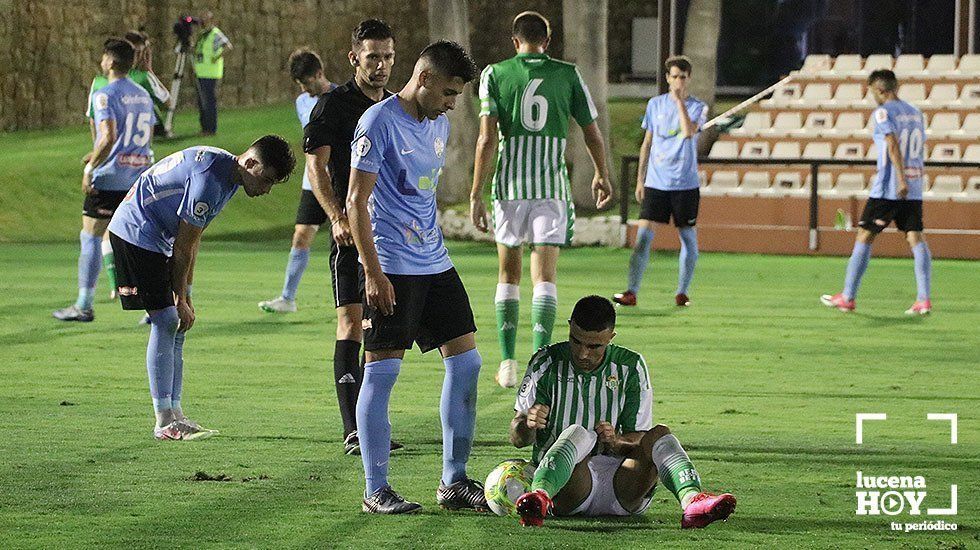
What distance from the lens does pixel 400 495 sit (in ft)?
20.9

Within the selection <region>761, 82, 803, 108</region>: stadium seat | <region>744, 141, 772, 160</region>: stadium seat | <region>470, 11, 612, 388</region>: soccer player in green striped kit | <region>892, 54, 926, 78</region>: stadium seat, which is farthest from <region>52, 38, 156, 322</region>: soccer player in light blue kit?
<region>892, 54, 926, 78</region>: stadium seat

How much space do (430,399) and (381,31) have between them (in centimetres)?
244

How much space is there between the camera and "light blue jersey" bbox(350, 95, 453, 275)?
19.8 feet

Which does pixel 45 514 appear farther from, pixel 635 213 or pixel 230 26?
pixel 230 26

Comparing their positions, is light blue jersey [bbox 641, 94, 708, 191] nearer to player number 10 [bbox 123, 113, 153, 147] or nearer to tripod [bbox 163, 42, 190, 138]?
player number 10 [bbox 123, 113, 153, 147]

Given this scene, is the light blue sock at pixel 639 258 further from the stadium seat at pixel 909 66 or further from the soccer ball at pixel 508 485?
the stadium seat at pixel 909 66

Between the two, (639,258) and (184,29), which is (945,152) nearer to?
(639,258)

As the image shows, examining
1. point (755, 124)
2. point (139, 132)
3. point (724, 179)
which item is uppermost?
point (139, 132)

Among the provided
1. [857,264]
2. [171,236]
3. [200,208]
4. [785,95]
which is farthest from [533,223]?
[785,95]

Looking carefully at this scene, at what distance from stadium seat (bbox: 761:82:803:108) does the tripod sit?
378 inches

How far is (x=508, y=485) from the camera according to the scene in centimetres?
595

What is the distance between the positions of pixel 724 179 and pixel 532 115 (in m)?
13.7

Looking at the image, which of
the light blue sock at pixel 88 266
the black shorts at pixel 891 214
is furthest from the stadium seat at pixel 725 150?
the light blue sock at pixel 88 266

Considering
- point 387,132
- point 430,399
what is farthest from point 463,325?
point 430,399
